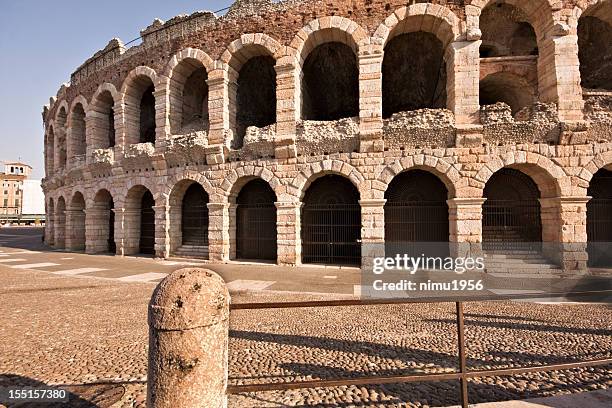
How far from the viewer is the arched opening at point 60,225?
1750 cm

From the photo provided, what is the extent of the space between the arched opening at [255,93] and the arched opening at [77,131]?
1087 centimetres

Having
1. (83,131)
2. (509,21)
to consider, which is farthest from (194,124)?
(509,21)

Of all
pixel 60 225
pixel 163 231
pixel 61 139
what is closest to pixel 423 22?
pixel 163 231

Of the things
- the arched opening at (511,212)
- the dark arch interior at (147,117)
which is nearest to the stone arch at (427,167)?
the arched opening at (511,212)

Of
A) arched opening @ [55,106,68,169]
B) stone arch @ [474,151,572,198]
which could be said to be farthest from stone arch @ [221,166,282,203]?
arched opening @ [55,106,68,169]

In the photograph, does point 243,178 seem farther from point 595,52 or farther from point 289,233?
point 595,52

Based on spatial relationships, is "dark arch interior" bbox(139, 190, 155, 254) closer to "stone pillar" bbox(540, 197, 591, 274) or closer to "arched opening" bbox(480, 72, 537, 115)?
"arched opening" bbox(480, 72, 537, 115)

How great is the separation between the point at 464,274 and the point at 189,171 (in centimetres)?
1151

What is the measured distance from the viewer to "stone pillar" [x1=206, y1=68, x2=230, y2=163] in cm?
1116

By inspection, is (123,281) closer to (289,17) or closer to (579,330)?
(579,330)

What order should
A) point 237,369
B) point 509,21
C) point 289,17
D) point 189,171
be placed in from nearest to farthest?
point 237,369
point 289,17
point 189,171
point 509,21

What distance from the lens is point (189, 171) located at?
11781 mm

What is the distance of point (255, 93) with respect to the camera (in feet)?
46.4

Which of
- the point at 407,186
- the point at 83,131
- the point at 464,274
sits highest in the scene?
the point at 83,131
